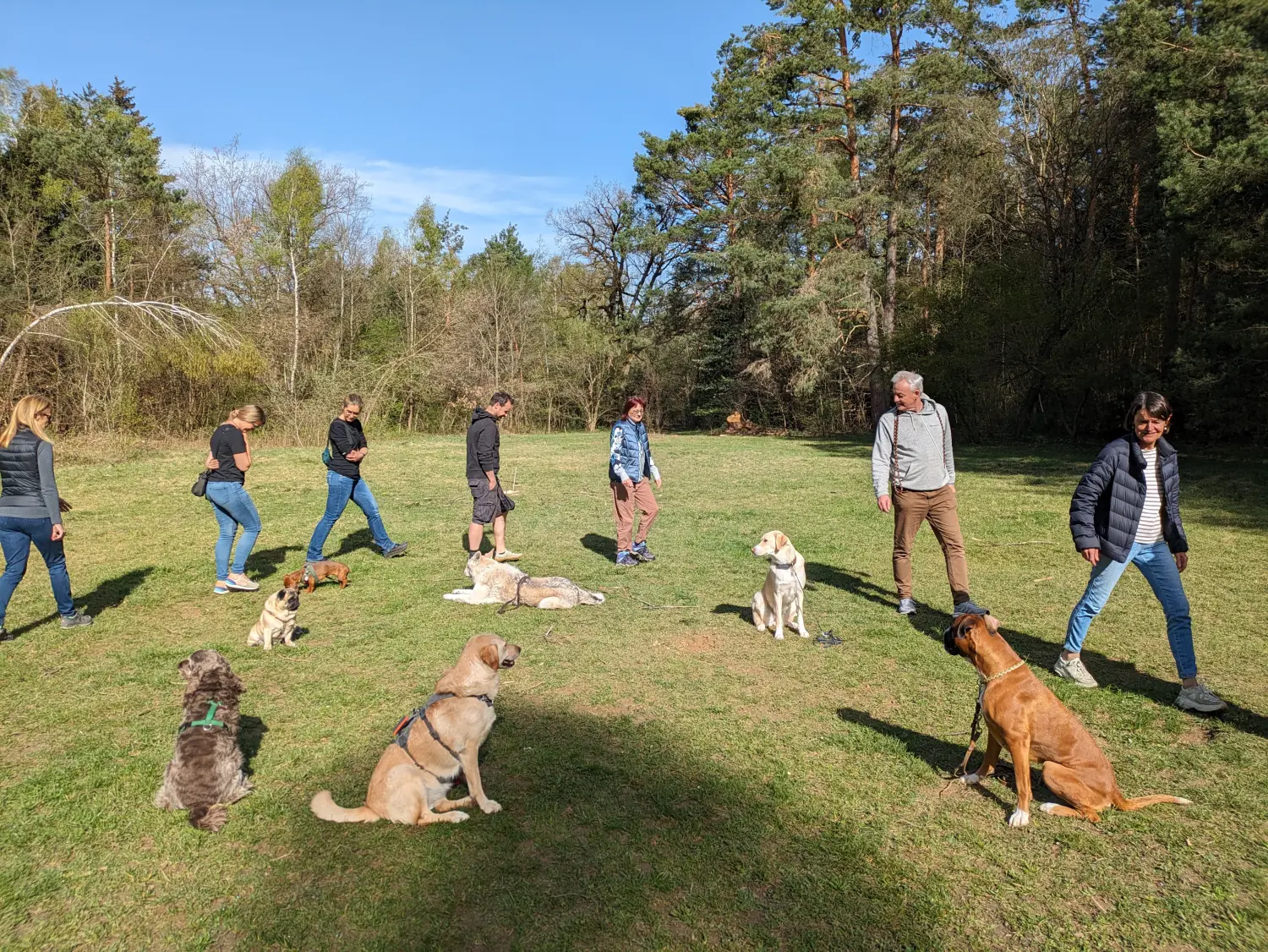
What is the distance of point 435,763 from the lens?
3.55 m

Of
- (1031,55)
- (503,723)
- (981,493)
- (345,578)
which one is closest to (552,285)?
(1031,55)

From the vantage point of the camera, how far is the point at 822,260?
89.9 feet

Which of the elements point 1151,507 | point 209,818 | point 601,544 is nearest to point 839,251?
point 601,544

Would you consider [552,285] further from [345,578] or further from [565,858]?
[565,858]

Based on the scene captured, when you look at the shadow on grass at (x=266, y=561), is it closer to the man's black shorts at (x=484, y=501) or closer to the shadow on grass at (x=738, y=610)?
the man's black shorts at (x=484, y=501)

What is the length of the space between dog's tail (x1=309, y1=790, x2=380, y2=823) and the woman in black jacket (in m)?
4.58

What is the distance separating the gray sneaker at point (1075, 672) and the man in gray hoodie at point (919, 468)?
110 cm

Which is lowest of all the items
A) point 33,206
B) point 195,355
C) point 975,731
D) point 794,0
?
point 975,731

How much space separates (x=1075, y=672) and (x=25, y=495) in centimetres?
841

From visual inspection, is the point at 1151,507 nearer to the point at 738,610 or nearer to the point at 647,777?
the point at 738,610

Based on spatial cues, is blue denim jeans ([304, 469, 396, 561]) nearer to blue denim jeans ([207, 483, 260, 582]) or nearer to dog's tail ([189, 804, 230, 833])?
blue denim jeans ([207, 483, 260, 582])

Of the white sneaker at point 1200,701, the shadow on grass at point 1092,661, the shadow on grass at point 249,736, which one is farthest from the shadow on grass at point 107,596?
the white sneaker at point 1200,701

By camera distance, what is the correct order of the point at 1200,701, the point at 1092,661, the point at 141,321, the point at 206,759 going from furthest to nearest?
the point at 141,321
the point at 1092,661
the point at 1200,701
the point at 206,759

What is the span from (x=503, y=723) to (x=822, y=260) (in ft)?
85.4
